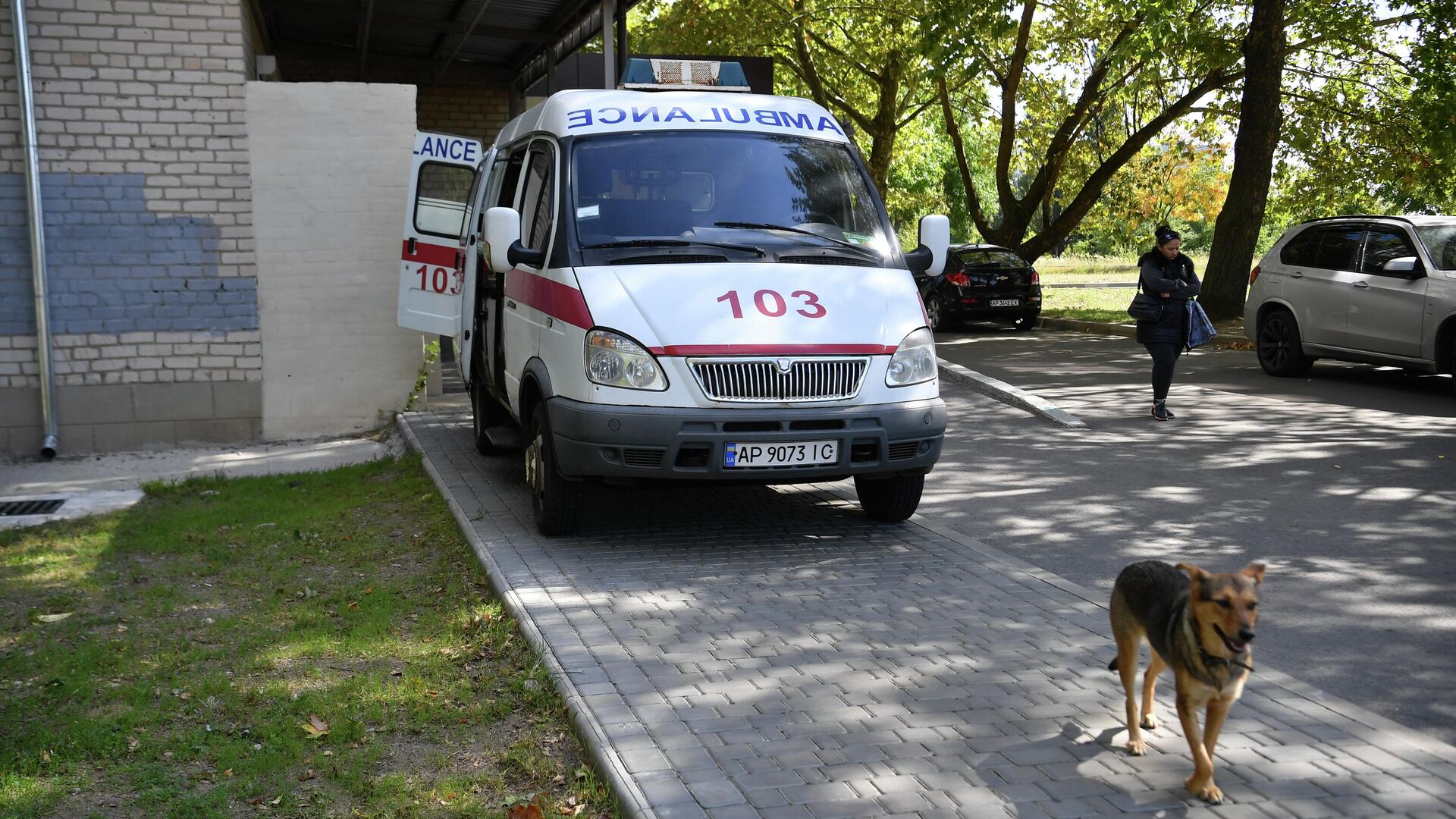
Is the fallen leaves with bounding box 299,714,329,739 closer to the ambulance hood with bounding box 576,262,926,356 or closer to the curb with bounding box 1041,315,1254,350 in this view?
the ambulance hood with bounding box 576,262,926,356

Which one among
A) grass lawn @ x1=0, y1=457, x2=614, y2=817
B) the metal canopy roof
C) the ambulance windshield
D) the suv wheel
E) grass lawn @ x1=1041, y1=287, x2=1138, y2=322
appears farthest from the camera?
grass lawn @ x1=1041, y1=287, x2=1138, y2=322

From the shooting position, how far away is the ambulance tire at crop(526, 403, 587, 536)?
7.15 meters

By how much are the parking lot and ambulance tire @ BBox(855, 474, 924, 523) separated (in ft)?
0.45

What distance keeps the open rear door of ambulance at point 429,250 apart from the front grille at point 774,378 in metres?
5.11

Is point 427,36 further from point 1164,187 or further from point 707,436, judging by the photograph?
point 1164,187

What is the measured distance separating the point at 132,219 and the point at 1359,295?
39.3 ft

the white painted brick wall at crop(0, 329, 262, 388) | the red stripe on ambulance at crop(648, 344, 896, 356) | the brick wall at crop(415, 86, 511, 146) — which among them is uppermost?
the brick wall at crop(415, 86, 511, 146)

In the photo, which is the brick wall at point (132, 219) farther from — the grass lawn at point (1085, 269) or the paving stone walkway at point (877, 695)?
the grass lawn at point (1085, 269)

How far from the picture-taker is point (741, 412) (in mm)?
6672

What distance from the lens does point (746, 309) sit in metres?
6.77

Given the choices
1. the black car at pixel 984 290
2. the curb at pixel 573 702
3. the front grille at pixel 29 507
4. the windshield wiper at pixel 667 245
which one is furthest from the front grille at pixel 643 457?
the black car at pixel 984 290

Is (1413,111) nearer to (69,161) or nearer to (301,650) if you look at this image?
(69,161)

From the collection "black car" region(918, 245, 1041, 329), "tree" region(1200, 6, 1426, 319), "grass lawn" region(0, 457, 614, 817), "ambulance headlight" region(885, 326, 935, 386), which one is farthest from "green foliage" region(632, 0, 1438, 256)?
"grass lawn" region(0, 457, 614, 817)

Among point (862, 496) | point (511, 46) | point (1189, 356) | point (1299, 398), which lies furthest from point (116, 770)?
point (511, 46)
